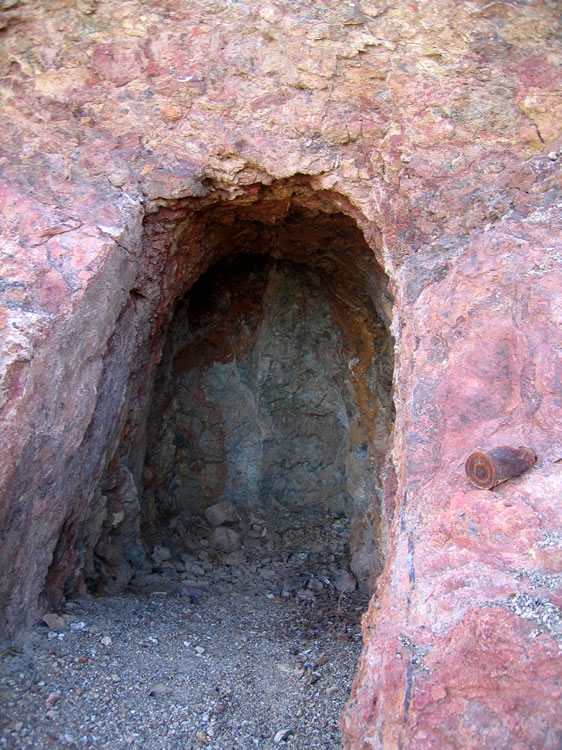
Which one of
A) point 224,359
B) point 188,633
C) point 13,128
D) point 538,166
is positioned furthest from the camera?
point 224,359

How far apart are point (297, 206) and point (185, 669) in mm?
2367

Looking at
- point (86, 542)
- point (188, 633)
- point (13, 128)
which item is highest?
point (13, 128)

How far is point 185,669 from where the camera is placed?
273 centimetres

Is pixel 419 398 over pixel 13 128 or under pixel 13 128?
under

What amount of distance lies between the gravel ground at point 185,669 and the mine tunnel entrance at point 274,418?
0.32m

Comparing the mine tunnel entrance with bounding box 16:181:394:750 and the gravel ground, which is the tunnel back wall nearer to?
the mine tunnel entrance with bounding box 16:181:394:750

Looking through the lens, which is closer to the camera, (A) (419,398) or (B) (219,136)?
(A) (419,398)

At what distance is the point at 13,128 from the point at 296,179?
1.34 m

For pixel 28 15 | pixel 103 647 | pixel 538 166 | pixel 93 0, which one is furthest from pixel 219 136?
pixel 103 647

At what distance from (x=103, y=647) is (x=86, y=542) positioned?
2.13ft

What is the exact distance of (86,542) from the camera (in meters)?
3.20

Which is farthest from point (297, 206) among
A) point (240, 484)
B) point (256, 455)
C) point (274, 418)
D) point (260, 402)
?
point (240, 484)

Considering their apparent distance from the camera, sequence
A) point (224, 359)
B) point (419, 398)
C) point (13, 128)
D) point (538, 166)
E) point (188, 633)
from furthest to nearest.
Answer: point (224, 359) → point (188, 633) → point (13, 128) → point (538, 166) → point (419, 398)

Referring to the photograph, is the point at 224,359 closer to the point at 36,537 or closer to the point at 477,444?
the point at 36,537
